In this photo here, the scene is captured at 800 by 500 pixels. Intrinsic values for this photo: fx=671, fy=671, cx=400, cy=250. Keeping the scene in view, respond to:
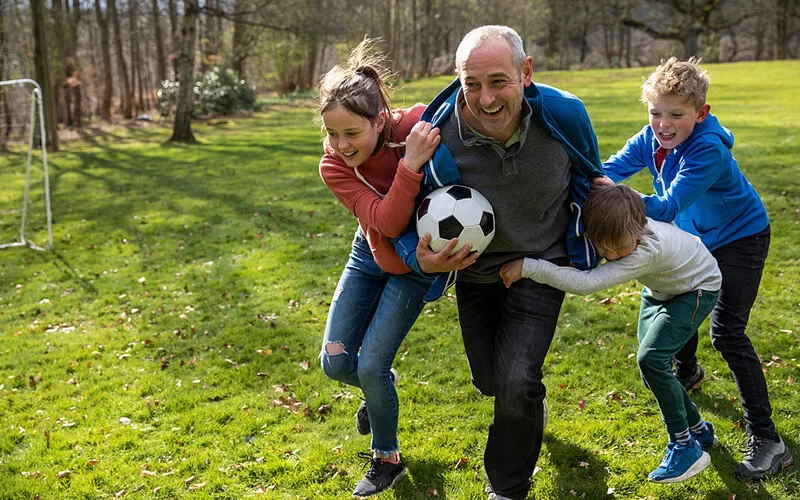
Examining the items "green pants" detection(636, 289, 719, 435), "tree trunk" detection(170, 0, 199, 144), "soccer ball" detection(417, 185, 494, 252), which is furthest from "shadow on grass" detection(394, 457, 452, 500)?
"tree trunk" detection(170, 0, 199, 144)

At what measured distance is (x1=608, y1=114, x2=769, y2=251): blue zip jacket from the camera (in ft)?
11.3

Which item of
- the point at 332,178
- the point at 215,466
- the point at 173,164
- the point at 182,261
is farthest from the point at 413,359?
the point at 173,164

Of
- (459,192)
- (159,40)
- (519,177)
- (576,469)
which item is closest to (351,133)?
(459,192)

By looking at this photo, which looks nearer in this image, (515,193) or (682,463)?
(515,193)

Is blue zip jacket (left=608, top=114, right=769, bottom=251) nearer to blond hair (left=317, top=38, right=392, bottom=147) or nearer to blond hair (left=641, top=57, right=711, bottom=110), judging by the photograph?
blond hair (left=641, top=57, right=711, bottom=110)

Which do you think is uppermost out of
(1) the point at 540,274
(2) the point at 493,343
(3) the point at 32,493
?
(1) the point at 540,274

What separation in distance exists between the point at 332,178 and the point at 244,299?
4.62 metres

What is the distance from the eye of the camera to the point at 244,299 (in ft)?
25.3

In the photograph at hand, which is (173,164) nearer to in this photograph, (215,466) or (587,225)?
(215,466)

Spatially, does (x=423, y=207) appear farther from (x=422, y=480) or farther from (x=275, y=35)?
(x=275, y=35)

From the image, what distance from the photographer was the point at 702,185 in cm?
345

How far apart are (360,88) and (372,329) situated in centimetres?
126

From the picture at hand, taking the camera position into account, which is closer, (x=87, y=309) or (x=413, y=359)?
(x=413, y=359)

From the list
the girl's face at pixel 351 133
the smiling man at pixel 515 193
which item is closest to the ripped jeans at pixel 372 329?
the smiling man at pixel 515 193
